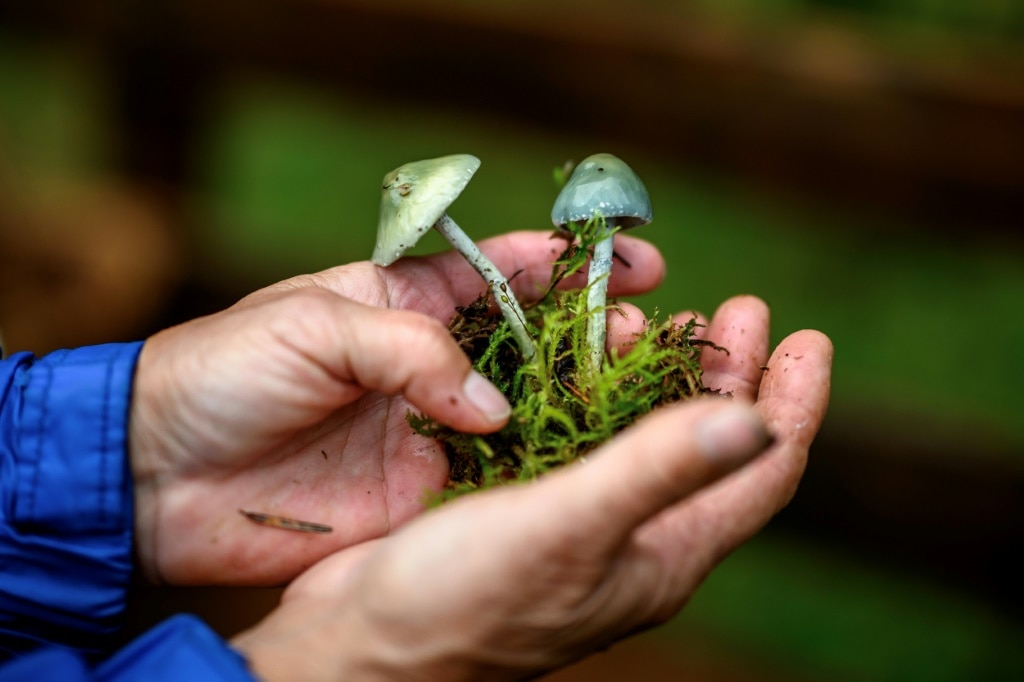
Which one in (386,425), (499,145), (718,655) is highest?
(499,145)

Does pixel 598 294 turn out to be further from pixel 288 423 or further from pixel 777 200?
pixel 777 200

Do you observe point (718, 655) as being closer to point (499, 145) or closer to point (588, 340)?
point (588, 340)

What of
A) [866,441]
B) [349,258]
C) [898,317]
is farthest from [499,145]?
[866,441]

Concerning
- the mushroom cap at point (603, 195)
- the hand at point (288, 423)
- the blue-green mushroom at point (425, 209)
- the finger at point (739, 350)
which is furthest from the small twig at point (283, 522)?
the finger at point (739, 350)

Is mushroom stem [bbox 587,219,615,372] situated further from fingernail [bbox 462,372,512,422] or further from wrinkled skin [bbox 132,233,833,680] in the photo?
fingernail [bbox 462,372,512,422]

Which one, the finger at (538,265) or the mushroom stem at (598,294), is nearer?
the mushroom stem at (598,294)

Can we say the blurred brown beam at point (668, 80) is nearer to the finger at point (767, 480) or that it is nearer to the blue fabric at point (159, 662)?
the finger at point (767, 480)

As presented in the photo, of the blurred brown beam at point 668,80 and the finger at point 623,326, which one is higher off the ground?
the blurred brown beam at point 668,80
